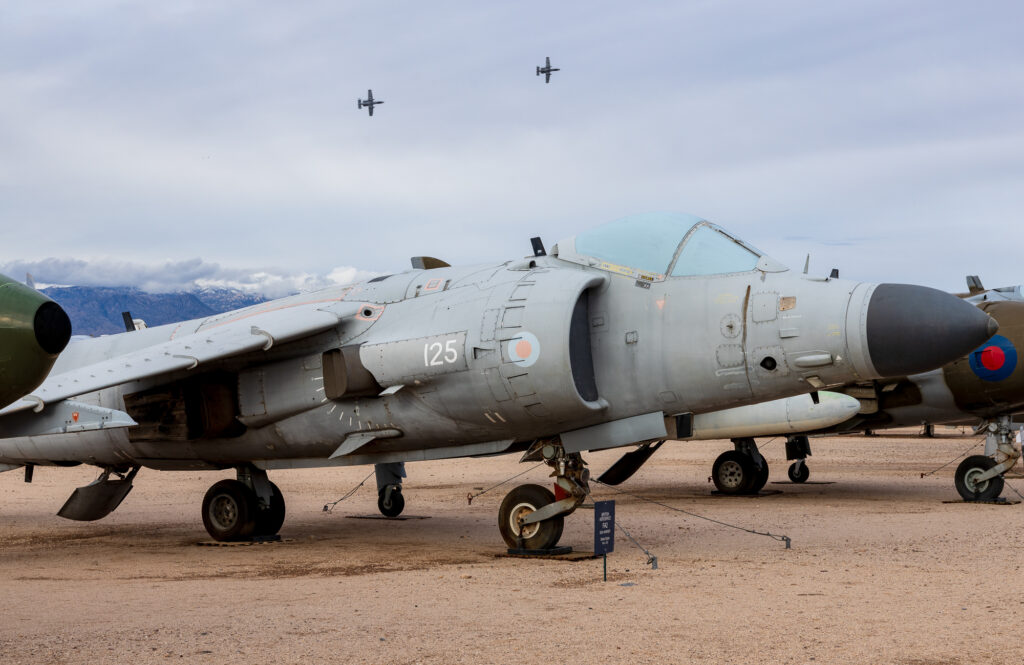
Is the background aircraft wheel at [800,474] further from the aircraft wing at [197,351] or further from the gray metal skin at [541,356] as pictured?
the aircraft wing at [197,351]

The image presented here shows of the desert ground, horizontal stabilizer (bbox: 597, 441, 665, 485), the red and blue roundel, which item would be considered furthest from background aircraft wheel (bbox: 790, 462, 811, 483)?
horizontal stabilizer (bbox: 597, 441, 665, 485)

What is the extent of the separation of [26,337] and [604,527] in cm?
547

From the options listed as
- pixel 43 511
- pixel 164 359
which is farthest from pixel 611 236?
pixel 43 511

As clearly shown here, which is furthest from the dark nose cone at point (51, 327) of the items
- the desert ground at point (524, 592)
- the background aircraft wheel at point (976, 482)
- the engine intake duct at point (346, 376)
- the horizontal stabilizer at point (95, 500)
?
the background aircraft wheel at point (976, 482)

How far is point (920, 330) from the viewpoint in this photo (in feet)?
26.0

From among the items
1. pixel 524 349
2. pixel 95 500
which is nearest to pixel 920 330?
pixel 524 349

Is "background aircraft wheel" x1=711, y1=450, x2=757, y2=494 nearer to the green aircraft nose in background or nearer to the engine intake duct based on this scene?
Answer: the engine intake duct

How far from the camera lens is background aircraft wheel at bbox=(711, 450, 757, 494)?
722 inches

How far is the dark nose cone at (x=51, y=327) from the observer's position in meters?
4.18

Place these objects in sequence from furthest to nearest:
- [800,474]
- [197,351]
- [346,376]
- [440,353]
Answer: [800,474], [197,351], [346,376], [440,353]

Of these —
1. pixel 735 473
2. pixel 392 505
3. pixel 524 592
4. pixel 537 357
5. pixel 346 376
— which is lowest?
pixel 735 473

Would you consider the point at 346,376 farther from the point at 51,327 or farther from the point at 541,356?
the point at 51,327

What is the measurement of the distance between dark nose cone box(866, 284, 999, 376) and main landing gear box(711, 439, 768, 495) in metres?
10.4

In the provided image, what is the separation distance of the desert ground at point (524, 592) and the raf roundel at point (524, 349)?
5.97 ft
